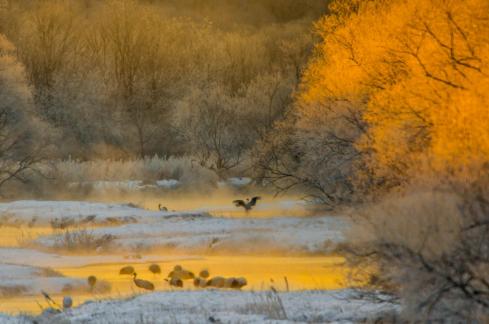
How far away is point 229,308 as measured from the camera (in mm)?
19125

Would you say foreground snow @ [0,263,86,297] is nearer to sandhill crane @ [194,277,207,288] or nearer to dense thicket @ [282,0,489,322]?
sandhill crane @ [194,277,207,288]

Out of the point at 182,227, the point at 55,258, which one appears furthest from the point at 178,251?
the point at 182,227

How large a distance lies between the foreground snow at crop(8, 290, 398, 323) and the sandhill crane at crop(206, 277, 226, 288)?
3137mm

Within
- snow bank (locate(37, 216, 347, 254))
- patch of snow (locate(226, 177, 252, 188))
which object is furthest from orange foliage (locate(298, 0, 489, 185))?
patch of snow (locate(226, 177, 252, 188))

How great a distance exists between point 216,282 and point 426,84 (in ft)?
22.0

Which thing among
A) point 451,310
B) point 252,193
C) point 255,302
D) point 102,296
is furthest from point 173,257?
point 252,193

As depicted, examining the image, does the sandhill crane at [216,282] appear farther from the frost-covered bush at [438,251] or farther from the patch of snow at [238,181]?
the patch of snow at [238,181]

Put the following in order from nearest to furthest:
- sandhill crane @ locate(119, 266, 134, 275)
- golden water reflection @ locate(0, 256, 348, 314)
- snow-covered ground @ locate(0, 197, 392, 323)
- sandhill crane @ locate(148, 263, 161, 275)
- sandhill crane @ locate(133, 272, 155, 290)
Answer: snow-covered ground @ locate(0, 197, 392, 323)
golden water reflection @ locate(0, 256, 348, 314)
sandhill crane @ locate(133, 272, 155, 290)
sandhill crane @ locate(119, 266, 134, 275)
sandhill crane @ locate(148, 263, 161, 275)

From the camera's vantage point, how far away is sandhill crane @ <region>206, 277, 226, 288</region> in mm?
→ 24328

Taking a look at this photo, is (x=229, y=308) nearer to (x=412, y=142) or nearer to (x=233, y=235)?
(x=412, y=142)

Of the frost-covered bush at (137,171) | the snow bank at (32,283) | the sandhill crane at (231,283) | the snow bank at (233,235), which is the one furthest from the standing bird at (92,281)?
the frost-covered bush at (137,171)

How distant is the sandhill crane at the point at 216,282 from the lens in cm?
2433

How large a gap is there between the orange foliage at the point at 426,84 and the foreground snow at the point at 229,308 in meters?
2.62

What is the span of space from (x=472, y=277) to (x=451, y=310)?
614 millimetres
